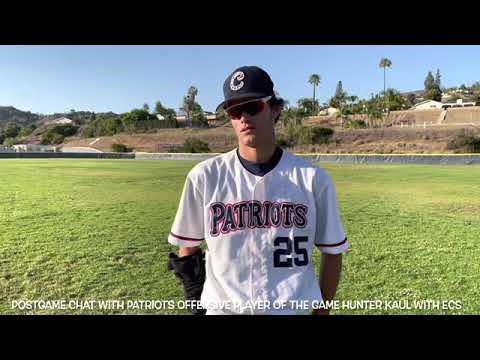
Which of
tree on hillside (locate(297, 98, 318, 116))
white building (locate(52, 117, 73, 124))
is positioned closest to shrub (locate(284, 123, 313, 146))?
tree on hillside (locate(297, 98, 318, 116))

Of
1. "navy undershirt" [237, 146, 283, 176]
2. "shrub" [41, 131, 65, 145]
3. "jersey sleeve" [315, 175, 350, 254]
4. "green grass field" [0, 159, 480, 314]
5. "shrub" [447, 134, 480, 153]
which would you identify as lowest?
"green grass field" [0, 159, 480, 314]

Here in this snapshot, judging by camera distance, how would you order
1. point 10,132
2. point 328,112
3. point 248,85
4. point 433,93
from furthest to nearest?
point 433,93 → point 328,112 → point 10,132 → point 248,85

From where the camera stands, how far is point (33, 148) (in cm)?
2131

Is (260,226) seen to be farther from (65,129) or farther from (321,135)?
(321,135)

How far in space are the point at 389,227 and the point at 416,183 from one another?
19.0ft

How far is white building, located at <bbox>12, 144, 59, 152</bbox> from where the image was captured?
20.5 meters

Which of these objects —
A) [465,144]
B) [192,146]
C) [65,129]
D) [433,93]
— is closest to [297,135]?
[192,146]

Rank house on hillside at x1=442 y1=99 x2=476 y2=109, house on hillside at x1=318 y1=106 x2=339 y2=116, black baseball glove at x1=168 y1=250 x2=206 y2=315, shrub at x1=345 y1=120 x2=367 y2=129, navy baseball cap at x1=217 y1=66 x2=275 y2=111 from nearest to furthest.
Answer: navy baseball cap at x1=217 y1=66 x2=275 y2=111 < black baseball glove at x1=168 y1=250 x2=206 y2=315 < house on hillside at x1=318 y1=106 x2=339 y2=116 < shrub at x1=345 y1=120 x2=367 y2=129 < house on hillside at x1=442 y1=99 x2=476 y2=109

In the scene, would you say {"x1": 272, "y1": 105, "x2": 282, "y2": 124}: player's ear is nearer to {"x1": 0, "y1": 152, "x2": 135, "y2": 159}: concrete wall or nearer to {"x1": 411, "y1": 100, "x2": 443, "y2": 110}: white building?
{"x1": 0, "y1": 152, "x2": 135, "y2": 159}: concrete wall

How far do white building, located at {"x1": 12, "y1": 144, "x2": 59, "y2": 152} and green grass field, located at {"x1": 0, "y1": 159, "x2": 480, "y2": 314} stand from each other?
12.9 meters

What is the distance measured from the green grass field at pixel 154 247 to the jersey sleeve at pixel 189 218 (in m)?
1.71

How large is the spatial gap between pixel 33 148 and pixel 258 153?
2320 cm

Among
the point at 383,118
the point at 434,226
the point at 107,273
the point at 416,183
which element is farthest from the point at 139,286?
the point at 383,118

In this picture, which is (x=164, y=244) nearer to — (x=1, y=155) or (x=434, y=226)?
Result: (x=434, y=226)
